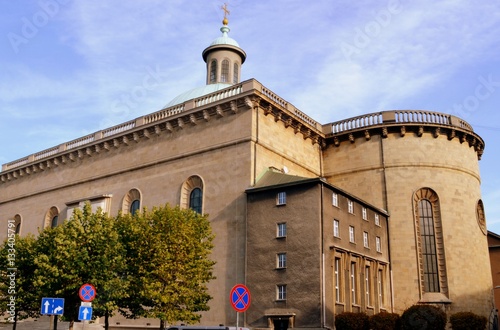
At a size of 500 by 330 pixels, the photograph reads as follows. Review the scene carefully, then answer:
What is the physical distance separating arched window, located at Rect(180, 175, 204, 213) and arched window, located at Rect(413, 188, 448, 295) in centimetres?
1592

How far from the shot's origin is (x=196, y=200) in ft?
125

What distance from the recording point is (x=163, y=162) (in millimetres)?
40438

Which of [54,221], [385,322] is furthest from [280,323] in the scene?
[54,221]

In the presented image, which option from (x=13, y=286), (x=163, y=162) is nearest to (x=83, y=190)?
(x=163, y=162)

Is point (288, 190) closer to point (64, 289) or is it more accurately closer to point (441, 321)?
point (441, 321)

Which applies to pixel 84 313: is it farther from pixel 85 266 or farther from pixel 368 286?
pixel 368 286

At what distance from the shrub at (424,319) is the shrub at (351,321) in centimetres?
211

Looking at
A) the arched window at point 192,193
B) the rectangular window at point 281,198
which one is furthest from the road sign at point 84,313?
the arched window at point 192,193

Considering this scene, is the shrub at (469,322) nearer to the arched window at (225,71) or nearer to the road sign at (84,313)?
the road sign at (84,313)

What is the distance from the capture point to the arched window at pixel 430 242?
125 feet

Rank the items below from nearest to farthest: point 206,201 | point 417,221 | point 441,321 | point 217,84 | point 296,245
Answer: point 441,321, point 296,245, point 206,201, point 417,221, point 217,84

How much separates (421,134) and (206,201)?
17.3 m

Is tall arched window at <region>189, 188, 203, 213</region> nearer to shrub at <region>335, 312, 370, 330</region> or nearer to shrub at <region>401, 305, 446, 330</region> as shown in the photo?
shrub at <region>335, 312, 370, 330</region>

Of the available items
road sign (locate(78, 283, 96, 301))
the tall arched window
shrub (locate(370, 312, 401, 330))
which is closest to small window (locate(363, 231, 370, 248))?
shrub (locate(370, 312, 401, 330))
